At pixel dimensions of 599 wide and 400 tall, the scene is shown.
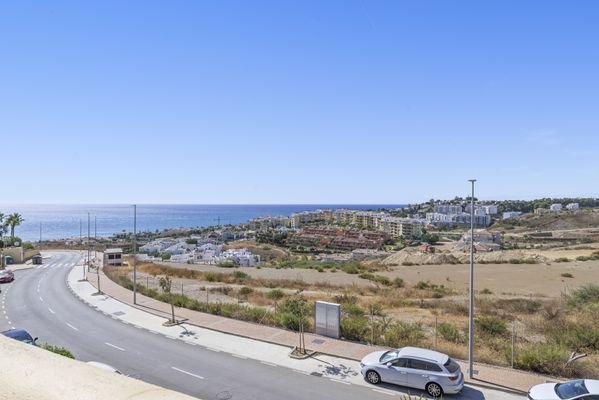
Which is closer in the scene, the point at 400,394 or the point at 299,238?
the point at 400,394

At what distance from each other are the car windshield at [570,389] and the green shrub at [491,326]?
9.05m

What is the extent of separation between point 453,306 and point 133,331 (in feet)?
70.0

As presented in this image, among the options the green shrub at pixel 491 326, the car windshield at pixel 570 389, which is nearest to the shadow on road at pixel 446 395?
the car windshield at pixel 570 389

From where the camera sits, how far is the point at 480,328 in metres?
21.8

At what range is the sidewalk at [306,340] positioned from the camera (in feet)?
49.7

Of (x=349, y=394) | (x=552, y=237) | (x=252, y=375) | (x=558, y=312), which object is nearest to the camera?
(x=349, y=394)

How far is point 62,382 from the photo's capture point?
265 cm

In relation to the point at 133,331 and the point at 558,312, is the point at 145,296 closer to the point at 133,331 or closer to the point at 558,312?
the point at 133,331

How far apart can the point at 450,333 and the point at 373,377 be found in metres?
7.12

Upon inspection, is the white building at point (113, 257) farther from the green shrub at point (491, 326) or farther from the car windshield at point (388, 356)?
the car windshield at point (388, 356)

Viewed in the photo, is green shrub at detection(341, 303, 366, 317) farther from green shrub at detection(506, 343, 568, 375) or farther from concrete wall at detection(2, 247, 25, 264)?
concrete wall at detection(2, 247, 25, 264)

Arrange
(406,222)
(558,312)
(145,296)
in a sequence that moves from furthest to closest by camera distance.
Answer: (406,222) → (145,296) → (558,312)

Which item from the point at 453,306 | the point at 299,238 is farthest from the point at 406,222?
the point at 453,306

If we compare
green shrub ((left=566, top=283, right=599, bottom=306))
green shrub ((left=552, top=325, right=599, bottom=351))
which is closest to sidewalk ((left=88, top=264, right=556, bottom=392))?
green shrub ((left=552, top=325, right=599, bottom=351))
